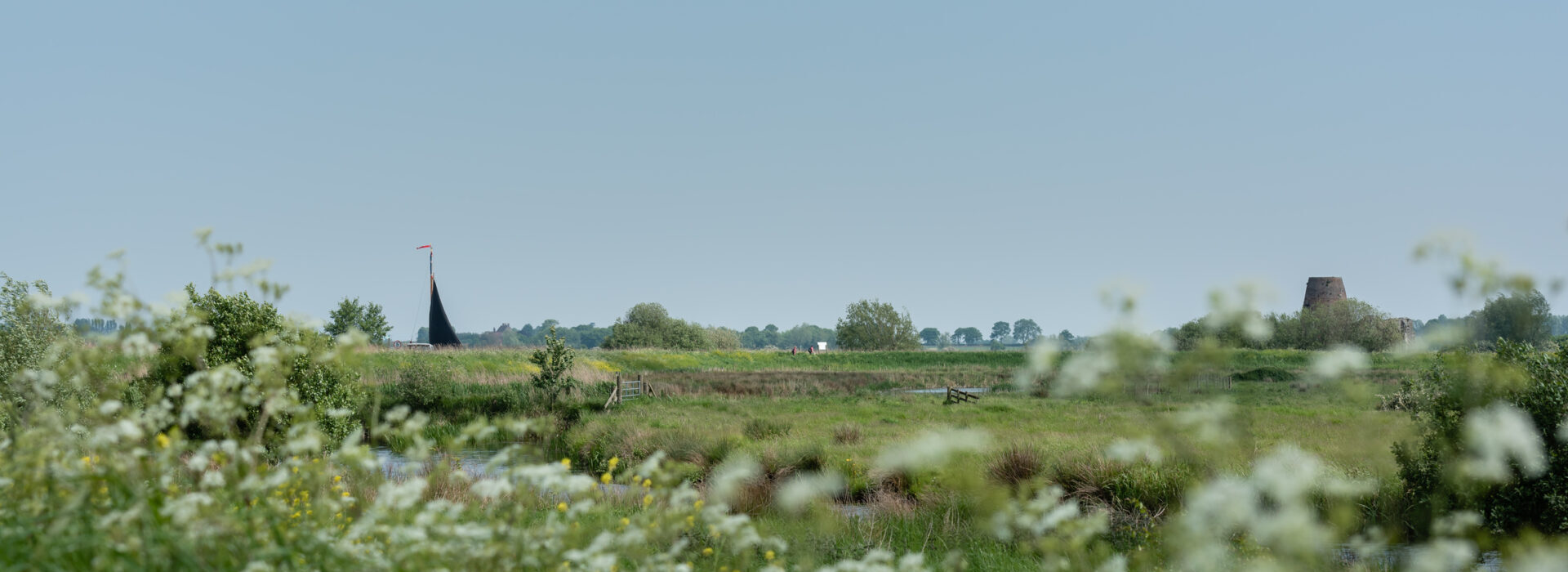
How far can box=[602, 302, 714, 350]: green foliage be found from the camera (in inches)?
3967

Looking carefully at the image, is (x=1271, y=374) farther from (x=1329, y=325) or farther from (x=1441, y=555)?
(x=1441, y=555)

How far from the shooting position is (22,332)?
48.6 feet

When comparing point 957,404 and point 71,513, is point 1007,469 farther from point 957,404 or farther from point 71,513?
point 957,404

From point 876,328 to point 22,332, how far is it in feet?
333

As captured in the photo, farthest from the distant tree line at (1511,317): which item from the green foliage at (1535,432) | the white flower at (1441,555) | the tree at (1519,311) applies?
the green foliage at (1535,432)

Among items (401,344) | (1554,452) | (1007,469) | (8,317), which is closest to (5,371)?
(8,317)

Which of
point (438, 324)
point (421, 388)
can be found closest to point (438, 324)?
point (438, 324)

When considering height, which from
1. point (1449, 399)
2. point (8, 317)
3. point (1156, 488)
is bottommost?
point (1156, 488)

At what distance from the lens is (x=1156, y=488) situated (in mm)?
13375

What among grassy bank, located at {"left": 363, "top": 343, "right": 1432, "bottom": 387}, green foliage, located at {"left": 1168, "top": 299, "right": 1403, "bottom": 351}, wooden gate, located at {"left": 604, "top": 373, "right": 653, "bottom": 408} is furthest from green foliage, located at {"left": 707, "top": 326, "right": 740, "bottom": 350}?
wooden gate, located at {"left": 604, "top": 373, "right": 653, "bottom": 408}

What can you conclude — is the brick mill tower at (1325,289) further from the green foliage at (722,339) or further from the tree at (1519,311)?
the tree at (1519,311)

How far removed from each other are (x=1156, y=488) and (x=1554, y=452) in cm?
453

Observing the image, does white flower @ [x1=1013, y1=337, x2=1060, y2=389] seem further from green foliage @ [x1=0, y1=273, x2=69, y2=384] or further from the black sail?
the black sail

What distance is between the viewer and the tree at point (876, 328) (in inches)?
4446
